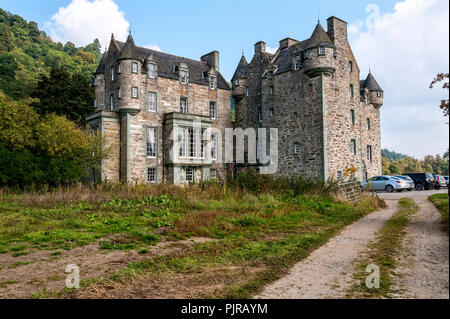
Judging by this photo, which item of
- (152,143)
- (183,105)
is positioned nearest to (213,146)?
(183,105)

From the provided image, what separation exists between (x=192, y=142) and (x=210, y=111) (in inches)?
215

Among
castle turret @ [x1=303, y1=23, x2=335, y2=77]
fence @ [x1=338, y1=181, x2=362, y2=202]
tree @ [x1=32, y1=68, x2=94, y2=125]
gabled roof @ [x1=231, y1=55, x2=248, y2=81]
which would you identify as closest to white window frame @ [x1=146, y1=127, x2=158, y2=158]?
tree @ [x1=32, y1=68, x2=94, y2=125]

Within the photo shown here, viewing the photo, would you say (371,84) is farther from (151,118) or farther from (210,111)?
(151,118)

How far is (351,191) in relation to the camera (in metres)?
17.4

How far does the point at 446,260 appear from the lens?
1.68 meters

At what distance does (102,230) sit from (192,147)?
21.4 meters

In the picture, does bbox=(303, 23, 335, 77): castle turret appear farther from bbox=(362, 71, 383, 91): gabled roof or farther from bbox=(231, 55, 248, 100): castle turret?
bbox=(362, 71, 383, 91): gabled roof

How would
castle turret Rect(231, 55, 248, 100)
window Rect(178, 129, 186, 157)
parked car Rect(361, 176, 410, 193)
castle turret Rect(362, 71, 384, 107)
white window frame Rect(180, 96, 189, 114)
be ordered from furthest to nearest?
castle turret Rect(362, 71, 384, 107)
castle turret Rect(231, 55, 248, 100)
white window frame Rect(180, 96, 189, 114)
window Rect(178, 129, 186, 157)
parked car Rect(361, 176, 410, 193)

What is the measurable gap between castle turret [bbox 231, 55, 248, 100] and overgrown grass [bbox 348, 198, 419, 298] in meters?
27.2

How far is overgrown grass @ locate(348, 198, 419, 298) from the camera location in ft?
14.4

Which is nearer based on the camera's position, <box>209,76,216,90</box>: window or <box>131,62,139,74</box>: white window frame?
<box>131,62,139,74</box>: white window frame

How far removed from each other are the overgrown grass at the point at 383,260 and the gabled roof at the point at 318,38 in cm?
2074

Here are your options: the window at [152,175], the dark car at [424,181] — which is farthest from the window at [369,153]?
the window at [152,175]
